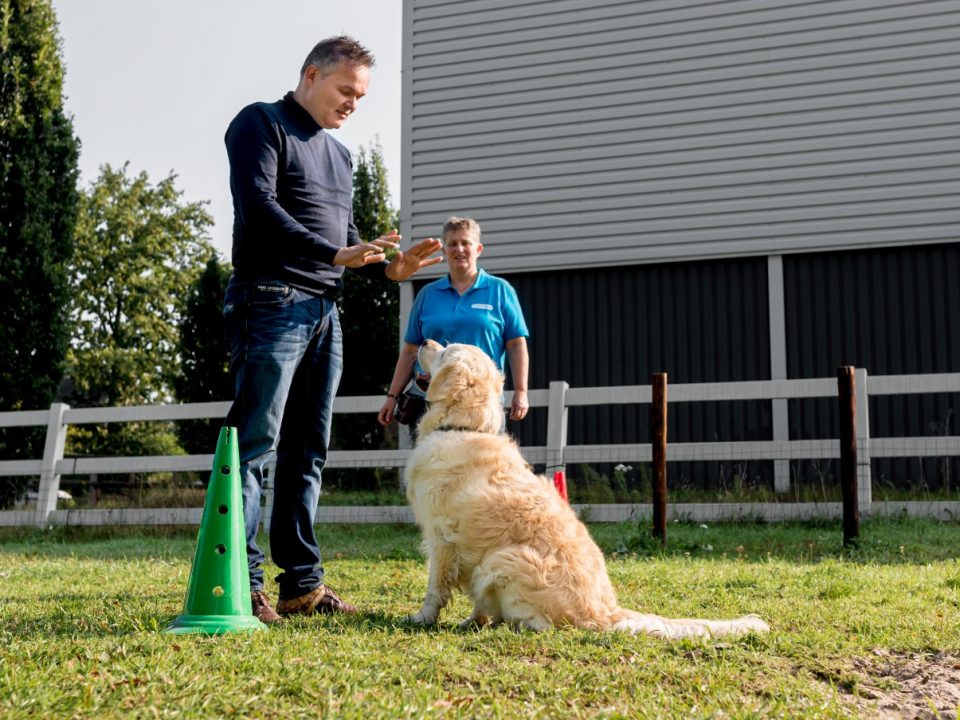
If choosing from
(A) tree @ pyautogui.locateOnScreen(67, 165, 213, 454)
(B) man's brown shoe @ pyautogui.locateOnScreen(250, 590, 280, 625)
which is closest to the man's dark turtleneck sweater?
(B) man's brown shoe @ pyautogui.locateOnScreen(250, 590, 280, 625)

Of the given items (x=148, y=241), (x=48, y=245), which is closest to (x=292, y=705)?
(x=48, y=245)

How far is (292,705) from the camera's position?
105 inches

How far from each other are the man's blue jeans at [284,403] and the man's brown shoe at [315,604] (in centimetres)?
3

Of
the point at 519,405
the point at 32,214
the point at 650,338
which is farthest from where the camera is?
the point at 32,214

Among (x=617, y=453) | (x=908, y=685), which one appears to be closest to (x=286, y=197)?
(x=908, y=685)

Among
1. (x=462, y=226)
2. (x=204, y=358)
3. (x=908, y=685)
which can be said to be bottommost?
(x=908, y=685)

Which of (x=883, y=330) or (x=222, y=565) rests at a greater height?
(x=883, y=330)

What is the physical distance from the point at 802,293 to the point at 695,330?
1276 millimetres

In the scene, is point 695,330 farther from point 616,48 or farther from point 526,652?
point 526,652

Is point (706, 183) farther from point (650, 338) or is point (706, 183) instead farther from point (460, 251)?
point (460, 251)

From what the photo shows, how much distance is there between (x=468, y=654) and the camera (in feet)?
10.9

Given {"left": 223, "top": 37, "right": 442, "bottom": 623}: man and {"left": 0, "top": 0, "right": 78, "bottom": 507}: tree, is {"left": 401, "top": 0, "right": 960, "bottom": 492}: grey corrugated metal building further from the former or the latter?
{"left": 223, "top": 37, "right": 442, "bottom": 623}: man

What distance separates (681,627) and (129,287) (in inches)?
1189

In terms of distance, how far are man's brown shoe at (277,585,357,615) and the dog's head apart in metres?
0.84
